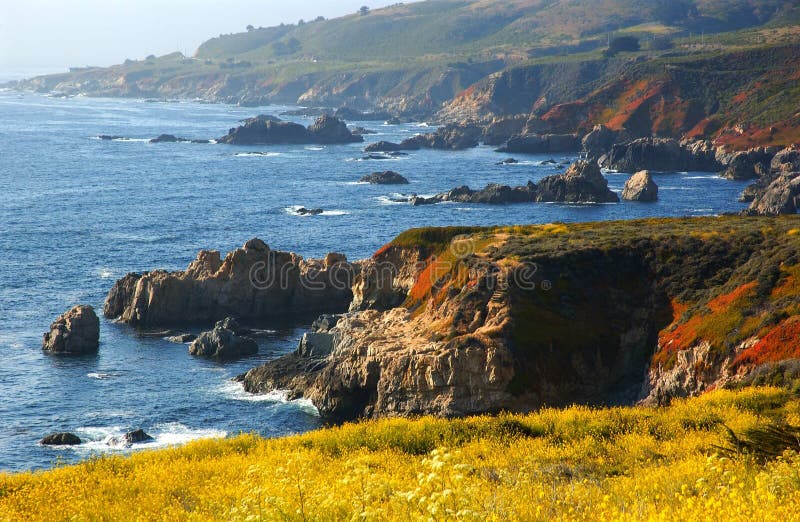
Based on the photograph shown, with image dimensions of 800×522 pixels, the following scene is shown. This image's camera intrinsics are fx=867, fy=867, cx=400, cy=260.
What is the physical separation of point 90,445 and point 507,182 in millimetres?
125905

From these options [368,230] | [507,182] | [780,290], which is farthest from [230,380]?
[507,182]

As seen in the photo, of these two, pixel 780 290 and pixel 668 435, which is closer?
pixel 668 435

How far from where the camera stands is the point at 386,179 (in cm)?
17700

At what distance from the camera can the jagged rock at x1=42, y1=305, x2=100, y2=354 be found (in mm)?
75438

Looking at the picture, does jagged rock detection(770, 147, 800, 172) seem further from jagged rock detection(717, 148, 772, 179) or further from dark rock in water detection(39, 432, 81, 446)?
dark rock in water detection(39, 432, 81, 446)

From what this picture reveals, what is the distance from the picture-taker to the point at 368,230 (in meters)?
127

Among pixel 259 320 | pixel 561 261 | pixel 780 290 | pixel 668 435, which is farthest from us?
pixel 259 320

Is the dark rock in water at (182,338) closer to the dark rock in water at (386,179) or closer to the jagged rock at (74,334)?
the jagged rock at (74,334)

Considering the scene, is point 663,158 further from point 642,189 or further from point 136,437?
point 136,437

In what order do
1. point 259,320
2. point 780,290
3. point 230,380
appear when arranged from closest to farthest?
1. point 780,290
2. point 230,380
3. point 259,320

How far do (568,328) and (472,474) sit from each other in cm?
3047

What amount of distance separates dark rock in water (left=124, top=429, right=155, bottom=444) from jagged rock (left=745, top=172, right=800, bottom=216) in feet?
331

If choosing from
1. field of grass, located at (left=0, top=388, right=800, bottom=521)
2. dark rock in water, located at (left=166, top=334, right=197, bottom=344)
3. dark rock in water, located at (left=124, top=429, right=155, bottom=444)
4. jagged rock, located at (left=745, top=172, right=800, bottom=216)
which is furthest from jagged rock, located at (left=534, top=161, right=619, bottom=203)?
field of grass, located at (left=0, top=388, right=800, bottom=521)

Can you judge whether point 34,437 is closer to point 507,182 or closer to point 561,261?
point 561,261
